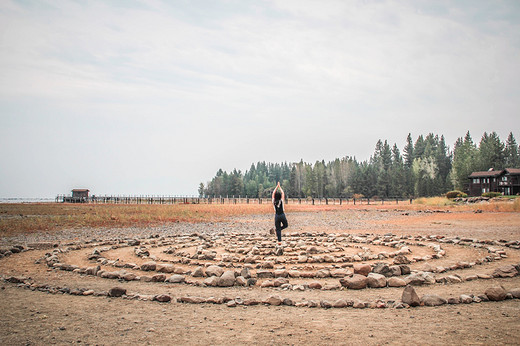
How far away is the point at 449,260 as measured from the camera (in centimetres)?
1318

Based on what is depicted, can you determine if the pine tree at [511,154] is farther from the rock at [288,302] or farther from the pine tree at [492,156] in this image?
the rock at [288,302]

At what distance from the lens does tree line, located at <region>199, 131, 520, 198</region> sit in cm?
10694

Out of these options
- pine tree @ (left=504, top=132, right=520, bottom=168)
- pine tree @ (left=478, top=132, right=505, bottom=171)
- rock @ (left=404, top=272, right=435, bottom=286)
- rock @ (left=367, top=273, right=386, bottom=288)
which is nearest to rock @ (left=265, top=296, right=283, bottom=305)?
rock @ (left=367, top=273, right=386, bottom=288)

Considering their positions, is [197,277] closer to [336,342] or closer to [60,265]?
[60,265]

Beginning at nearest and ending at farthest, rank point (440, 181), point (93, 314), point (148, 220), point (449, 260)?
point (93, 314) → point (449, 260) → point (148, 220) → point (440, 181)

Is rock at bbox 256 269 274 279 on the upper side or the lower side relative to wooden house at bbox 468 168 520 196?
lower

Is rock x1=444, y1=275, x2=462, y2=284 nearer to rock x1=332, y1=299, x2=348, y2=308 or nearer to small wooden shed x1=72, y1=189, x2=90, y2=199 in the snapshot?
rock x1=332, y1=299, x2=348, y2=308

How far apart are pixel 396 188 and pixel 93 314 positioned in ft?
376

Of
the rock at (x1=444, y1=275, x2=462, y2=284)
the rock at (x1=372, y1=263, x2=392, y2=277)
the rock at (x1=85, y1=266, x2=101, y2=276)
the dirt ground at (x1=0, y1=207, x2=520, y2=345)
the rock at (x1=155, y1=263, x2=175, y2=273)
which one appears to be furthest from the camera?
the rock at (x1=155, y1=263, x2=175, y2=273)

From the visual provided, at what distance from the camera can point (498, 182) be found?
8600cm

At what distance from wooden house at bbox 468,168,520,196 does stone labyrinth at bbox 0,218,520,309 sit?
3177 inches

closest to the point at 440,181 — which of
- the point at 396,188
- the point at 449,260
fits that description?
the point at 396,188

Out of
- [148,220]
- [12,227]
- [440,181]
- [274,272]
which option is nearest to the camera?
[274,272]

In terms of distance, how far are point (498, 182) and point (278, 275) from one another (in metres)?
92.9
